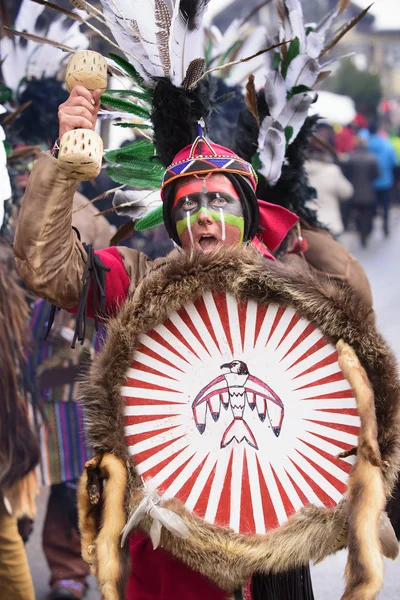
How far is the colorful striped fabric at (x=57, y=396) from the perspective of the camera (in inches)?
174

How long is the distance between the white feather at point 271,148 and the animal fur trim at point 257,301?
4.09 ft

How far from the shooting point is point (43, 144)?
16.7ft

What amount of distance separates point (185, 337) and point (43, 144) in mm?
2898

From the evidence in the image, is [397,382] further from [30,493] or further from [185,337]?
[30,493]

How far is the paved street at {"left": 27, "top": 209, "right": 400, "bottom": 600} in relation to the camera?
14.8 feet

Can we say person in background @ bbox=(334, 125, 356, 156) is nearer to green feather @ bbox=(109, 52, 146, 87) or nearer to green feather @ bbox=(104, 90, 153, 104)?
green feather @ bbox=(104, 90, 153, 104)

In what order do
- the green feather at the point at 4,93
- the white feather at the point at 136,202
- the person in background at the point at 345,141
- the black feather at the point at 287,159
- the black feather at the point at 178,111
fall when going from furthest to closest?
1. the person in background at the point at 345,141
2. the green feather at the point at 4,93
3. the black feather at the point at 287,159
4. the white feather at the point at 136,202
5. the black feather at the point at 178,111

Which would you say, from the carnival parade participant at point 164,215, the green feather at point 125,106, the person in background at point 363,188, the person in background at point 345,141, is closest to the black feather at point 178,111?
the carnival parade participant at point 164,215

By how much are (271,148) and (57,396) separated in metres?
1.58

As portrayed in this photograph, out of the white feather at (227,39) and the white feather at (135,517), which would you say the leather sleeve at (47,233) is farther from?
the white feather at (227,39)

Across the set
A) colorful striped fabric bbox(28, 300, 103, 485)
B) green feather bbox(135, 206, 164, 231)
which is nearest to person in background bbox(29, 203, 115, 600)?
colorful striped fabric bbox(28, 300, 103, 485)

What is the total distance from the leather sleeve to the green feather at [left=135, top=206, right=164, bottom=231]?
76 cm

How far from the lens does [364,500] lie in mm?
2266

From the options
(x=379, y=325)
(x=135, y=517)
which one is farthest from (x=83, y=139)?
(x=379, y=325)
